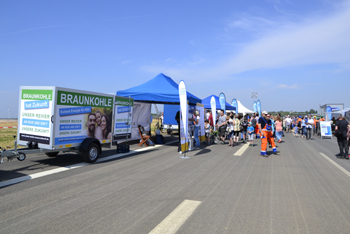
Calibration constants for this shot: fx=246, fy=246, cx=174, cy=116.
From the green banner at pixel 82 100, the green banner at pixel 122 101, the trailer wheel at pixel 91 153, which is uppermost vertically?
the green banner at pixel 122 101

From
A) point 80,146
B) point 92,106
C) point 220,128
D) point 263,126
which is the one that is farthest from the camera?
point 220,128

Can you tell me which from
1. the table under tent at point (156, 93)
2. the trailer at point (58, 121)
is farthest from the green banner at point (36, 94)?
the table under tent at point (156, 93)

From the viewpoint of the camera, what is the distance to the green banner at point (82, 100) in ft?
23.4

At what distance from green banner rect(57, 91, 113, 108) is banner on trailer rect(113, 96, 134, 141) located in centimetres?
89

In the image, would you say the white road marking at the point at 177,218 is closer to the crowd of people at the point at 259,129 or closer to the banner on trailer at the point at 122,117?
the crowd of people at the point at 259,129

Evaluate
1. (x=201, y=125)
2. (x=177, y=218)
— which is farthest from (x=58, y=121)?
(x=201, y=125)

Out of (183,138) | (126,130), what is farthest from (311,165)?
(126,130)

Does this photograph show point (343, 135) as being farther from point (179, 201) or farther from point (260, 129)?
point (179, 201)

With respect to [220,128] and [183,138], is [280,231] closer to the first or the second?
[183,138]

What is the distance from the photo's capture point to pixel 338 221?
11.9 feet

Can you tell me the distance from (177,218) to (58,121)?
16.4ft

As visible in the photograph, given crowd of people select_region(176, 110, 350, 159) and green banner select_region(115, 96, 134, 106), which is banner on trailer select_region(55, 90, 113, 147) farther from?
crowd of people select_region(176, 110, 350, 159)

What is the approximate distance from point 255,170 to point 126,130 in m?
5.83

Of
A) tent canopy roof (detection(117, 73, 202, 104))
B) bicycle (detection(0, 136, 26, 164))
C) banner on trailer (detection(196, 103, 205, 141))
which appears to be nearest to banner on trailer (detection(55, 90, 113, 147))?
bicycle (detection(0, 136, 26, 164))
